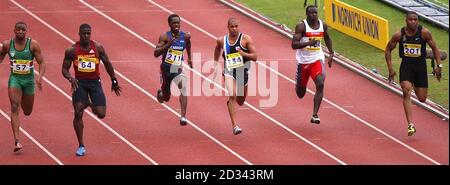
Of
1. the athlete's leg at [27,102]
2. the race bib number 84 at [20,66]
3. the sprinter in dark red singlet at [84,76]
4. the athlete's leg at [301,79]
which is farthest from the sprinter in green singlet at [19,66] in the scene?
the athlete's leg at [301,79]

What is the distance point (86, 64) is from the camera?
1747 centimetres

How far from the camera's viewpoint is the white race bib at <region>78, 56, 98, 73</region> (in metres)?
17.5

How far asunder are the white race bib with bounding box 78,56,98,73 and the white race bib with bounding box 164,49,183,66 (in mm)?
1675

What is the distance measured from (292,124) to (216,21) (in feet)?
23.8

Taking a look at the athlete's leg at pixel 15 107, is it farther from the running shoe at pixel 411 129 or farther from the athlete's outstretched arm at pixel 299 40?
the running shoe at pixel 411 129

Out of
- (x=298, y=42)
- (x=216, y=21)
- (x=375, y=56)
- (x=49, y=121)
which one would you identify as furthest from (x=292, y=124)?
(x=216, y=21)

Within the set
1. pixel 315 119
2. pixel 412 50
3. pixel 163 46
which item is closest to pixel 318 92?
pixel 315 119

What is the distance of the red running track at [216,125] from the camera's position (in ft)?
58.4

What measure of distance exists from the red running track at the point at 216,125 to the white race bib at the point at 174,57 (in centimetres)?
100

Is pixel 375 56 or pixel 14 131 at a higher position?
pixel 14 131
